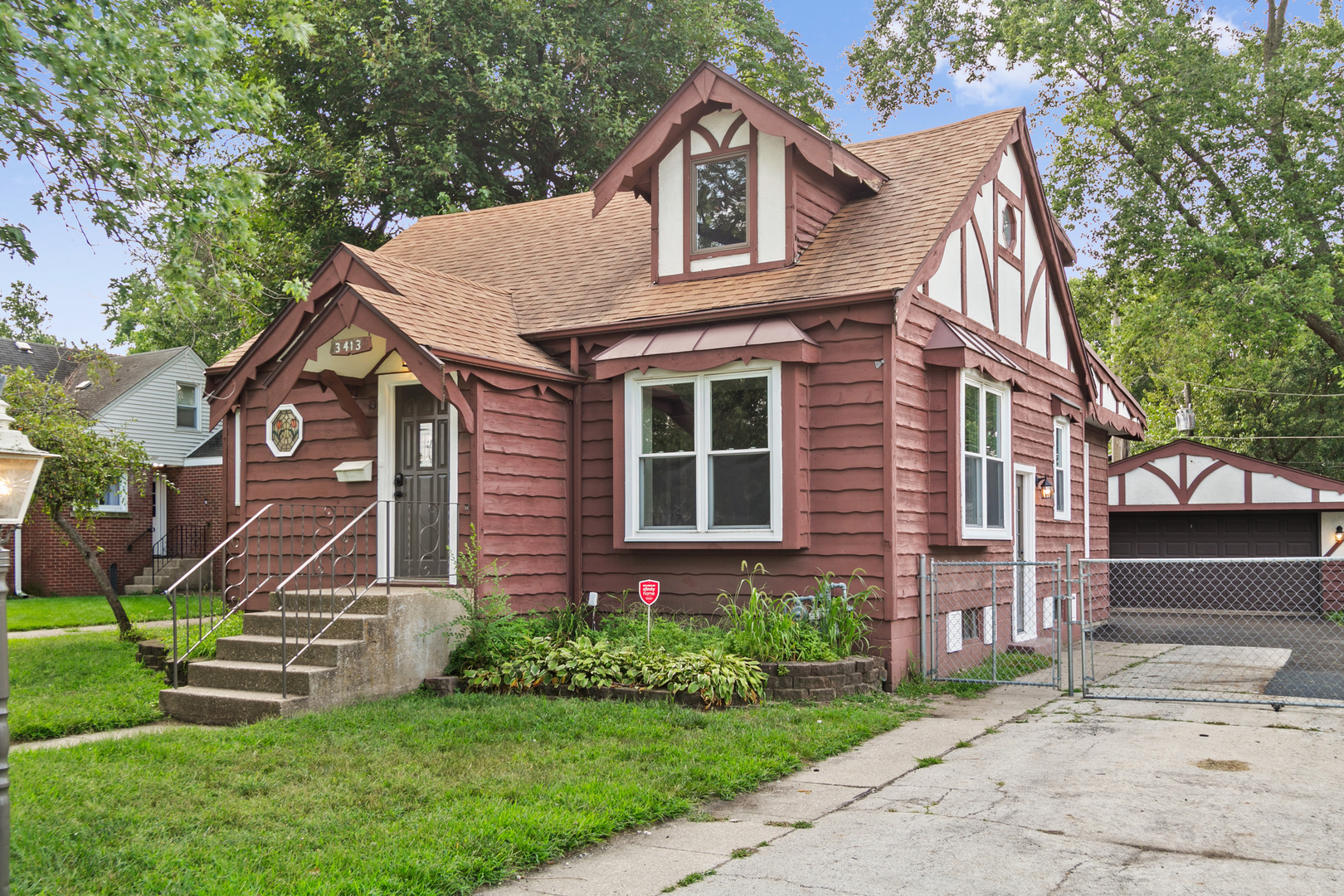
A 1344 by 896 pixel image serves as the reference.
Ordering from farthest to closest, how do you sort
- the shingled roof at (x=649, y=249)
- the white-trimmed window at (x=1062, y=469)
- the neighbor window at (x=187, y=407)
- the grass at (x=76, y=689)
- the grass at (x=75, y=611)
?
the neighbor window at (x=187, y=407) < the grass at (x=75, y=611) < the white-trimmed window at (x=1062, y=469) < the shingled roof at (x=649, y=249) < the grass at (x=76, y=689)

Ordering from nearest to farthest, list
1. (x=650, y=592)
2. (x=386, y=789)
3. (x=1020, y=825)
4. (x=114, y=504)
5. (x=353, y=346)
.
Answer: (x=1020, y=825) → (x=386, y=789) → (x=650, y=592) → (x=353, y=346) → (x=114, y=504)

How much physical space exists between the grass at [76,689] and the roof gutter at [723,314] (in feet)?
18.5

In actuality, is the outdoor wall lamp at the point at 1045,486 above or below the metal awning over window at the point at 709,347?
below

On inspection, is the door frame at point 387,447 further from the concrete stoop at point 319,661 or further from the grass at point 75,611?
the grass at point 75,611

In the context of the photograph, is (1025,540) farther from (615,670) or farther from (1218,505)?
(1218,505)

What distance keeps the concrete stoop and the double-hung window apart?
393 inches

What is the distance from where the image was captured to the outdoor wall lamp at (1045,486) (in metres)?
15.0

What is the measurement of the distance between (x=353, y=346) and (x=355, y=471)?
211cm

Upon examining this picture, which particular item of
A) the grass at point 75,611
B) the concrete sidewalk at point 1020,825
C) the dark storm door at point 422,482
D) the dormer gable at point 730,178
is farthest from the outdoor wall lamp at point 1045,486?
the grass at point 75,611

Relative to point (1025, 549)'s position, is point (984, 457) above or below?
above

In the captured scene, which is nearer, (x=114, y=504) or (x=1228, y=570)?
(x=1228, y=570)

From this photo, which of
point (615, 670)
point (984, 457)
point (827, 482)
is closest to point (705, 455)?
point (827, 482)

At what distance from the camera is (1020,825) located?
589 centimetres

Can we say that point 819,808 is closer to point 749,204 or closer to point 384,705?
point 384,705
